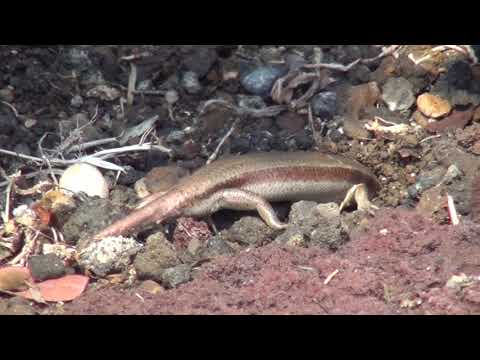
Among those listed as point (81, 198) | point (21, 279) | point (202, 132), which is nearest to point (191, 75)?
point (202, 132)

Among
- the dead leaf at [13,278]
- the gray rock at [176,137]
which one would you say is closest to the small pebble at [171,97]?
the gray rock at [176,137]

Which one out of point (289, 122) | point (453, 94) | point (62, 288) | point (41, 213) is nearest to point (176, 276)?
point (62, 288)

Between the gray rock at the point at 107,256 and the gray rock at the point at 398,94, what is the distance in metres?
2.88

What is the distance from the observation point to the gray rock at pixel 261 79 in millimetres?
6562

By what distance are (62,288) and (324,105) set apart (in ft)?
10.0

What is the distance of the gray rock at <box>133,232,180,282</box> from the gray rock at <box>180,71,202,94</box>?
2.16m

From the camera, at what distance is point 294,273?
4027 millimetres

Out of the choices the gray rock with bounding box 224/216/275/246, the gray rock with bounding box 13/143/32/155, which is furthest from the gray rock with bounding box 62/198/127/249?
the gray rock with bounding box 13/143/32/155

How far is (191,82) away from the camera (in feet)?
21.6

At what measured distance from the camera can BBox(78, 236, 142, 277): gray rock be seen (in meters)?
4.68

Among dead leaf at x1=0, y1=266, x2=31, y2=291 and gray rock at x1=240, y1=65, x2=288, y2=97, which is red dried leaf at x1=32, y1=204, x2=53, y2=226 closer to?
dead leaf at x1=0, y1=266, x2=31, y2=291

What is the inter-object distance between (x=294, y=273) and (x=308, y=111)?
2716 millimetres

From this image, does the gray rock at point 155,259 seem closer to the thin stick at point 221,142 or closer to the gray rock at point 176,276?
the gray rock at point 176,276

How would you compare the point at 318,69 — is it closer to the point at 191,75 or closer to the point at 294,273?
the point at 191,75
